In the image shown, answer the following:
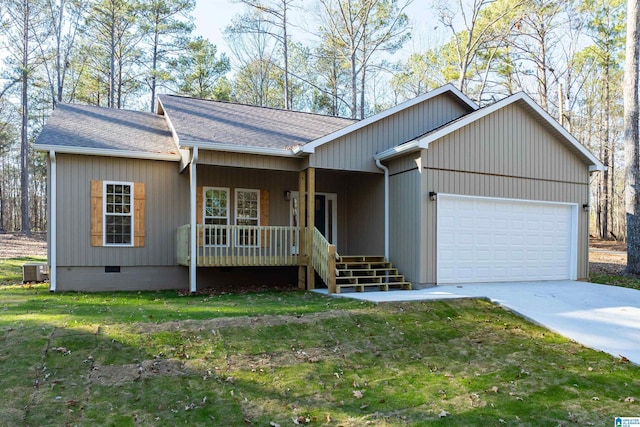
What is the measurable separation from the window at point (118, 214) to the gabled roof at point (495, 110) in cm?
597

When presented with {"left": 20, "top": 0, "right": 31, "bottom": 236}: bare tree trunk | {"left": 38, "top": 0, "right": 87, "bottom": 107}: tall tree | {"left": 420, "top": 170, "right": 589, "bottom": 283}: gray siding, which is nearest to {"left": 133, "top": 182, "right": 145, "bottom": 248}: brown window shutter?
{"left": 420, "top": 170, "right": 589, "bottom": 283}: gray siding

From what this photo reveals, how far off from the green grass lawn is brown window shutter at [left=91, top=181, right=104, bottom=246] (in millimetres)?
3066

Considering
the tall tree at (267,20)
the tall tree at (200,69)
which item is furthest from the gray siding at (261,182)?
the tall tree at (200,69)

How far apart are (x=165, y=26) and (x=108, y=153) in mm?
16299

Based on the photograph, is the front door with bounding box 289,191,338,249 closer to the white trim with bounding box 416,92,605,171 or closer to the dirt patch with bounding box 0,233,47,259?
the white trim with bounding box 416,92,605,171

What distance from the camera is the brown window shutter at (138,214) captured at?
10.6 meters

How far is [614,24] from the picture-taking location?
23.4 m

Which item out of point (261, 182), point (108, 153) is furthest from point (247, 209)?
point (108, 153)

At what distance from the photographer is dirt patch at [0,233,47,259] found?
1730 cm

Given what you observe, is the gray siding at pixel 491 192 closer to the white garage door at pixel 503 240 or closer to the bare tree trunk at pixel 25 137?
the white garage door at pixel 503 240

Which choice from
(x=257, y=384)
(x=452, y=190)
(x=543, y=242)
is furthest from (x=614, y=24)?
(x=257, y=384)

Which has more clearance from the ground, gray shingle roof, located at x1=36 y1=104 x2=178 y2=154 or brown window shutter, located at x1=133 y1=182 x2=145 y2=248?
gray shingle roof, located at x1=36 y1=104 x2=178 y2=154

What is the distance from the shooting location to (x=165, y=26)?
23.6 m

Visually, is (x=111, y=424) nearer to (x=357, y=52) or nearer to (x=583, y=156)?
(x=583, y=156)
